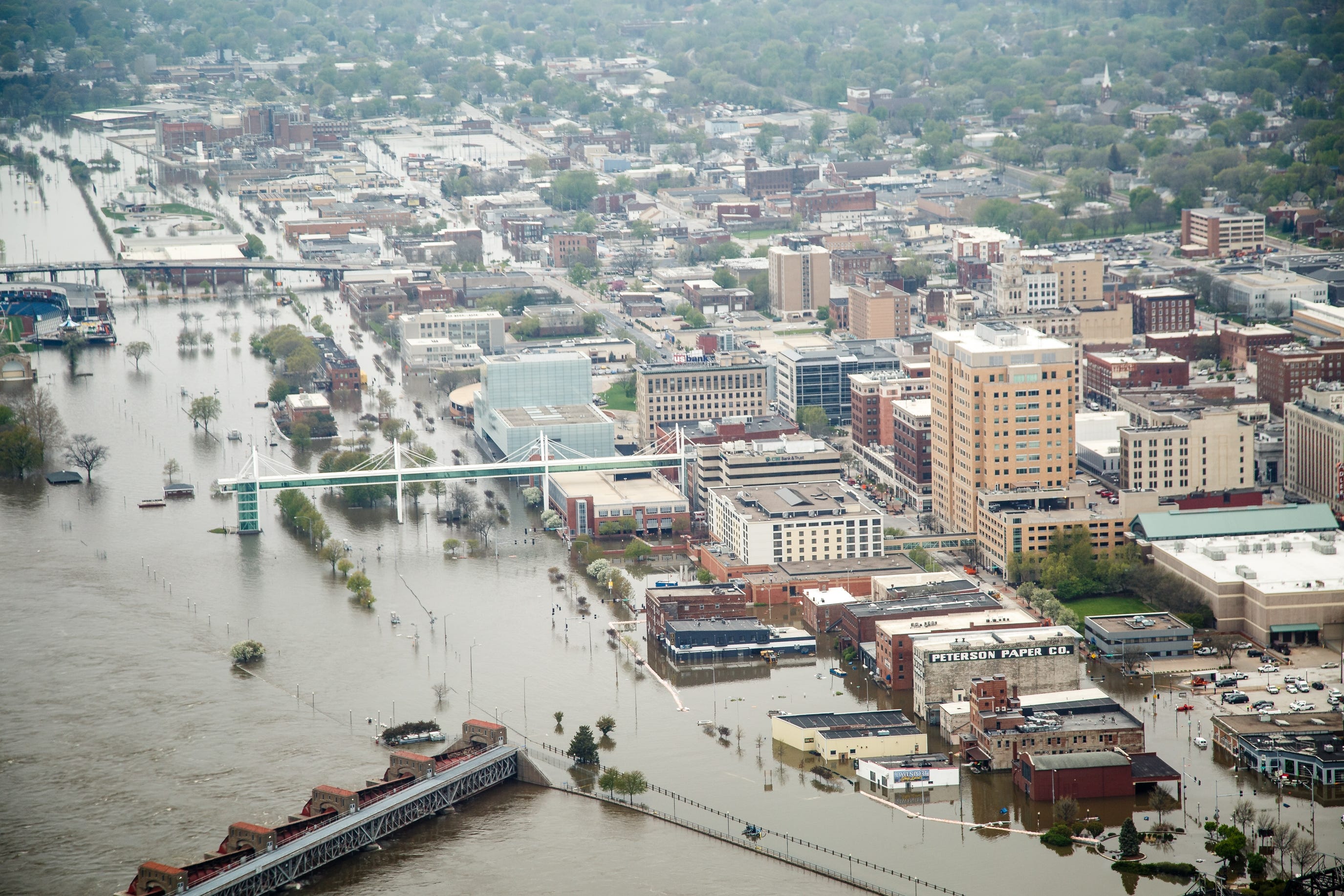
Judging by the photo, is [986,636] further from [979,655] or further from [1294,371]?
[1294,371]

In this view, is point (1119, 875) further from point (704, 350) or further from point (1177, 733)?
point (704, 350)

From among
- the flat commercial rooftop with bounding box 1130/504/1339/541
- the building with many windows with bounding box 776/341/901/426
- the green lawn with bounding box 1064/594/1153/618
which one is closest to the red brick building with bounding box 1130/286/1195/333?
the building with many windows with bounding box 776/341/901/426

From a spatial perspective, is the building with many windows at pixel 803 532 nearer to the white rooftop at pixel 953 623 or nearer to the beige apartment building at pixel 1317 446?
the white rooftop at pixel 953 623

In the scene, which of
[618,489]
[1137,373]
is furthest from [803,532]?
[1137,373]

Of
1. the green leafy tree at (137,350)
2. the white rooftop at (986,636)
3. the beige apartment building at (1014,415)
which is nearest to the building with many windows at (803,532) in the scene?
the beige apartment building at (1014,415)

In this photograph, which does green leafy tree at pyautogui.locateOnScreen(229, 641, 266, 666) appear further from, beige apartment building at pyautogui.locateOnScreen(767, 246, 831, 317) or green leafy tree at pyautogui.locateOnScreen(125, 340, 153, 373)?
beige apartment building at pyautogui.locateOnScreen(767, 246, 831, 317)

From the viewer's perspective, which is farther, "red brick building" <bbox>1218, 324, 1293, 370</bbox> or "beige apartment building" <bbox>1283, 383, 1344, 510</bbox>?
"red brick building" <bbox>1218, 324, 1293, 370</bbox>

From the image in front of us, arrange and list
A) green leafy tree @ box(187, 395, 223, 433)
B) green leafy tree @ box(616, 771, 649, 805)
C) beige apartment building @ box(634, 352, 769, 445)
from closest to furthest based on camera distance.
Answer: green leafy tree @ box(616, 771, 649, 805) → beige apartment building @ box(634, 352, 769, 445) → green leafy tree @ box(187, 395, 223, 433)
